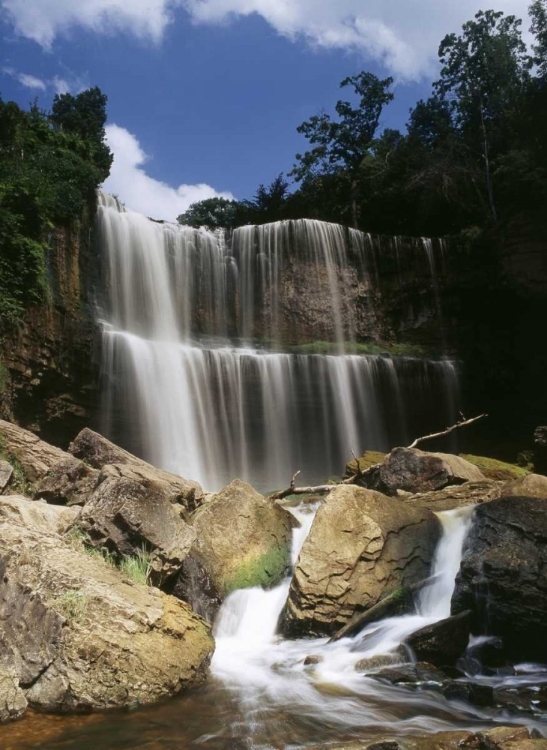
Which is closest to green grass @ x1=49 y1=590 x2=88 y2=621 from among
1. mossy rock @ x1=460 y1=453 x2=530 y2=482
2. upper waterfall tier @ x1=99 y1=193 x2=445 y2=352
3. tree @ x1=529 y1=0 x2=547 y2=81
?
mossy rock @ x1=460 y1=453 x2=530 y2=482

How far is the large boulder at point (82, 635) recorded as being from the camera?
4.87 m

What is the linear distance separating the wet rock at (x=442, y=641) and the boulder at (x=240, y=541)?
250 cm

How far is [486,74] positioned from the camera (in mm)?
28594

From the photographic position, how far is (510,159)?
81.0ft

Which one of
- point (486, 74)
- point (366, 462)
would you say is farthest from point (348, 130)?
point (366, 462)

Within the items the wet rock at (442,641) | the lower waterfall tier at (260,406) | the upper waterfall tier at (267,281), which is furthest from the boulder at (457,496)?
the upper waterfall tier at (267,281)

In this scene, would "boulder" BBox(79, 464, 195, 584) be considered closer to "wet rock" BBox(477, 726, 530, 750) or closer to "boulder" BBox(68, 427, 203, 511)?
"boulder" BBox(68, 427, 203, 511)

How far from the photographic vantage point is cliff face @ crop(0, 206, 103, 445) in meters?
14.2

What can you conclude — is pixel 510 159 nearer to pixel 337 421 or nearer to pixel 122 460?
pixel 337 421

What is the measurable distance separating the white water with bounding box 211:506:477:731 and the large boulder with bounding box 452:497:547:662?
2.30 ft

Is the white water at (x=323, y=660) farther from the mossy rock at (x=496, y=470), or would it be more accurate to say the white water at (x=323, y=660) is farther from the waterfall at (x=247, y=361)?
the waterfall at (x=247, y=361)

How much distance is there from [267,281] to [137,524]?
1727 centimetres

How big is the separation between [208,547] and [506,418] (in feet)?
56.5

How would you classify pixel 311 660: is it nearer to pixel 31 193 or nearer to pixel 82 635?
pixel 82 635
